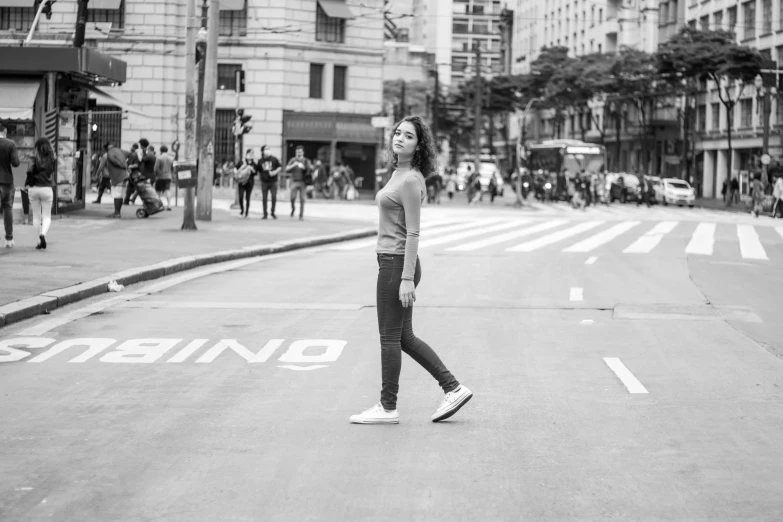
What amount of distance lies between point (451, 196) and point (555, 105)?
3365 cm

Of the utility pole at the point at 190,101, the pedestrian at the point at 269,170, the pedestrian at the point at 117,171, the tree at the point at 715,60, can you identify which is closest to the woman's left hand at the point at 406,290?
the utility pole at the point at 190,101

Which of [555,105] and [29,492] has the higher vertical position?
[555,105]

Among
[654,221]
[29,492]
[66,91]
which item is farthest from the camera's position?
[654,221]

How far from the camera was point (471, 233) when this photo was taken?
30.4 metres

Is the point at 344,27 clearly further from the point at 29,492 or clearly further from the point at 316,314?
the point at 29,492

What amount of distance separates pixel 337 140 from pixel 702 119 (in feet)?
105

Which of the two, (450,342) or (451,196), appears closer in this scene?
(450,342)

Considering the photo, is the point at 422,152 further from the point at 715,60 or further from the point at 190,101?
the point at 715,60

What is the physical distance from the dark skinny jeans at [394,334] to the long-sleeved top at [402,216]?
83 mm

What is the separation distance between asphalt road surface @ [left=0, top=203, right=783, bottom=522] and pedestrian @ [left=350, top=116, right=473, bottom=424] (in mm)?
209

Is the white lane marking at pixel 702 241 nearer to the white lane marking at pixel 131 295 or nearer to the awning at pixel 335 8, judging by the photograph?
the white lane marking at pixel 131 295

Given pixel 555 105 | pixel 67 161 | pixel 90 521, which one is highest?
pixel 555 105

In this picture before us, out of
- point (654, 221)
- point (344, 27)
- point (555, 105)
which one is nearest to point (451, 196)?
point (344, 27)

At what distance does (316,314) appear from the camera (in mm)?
13023
